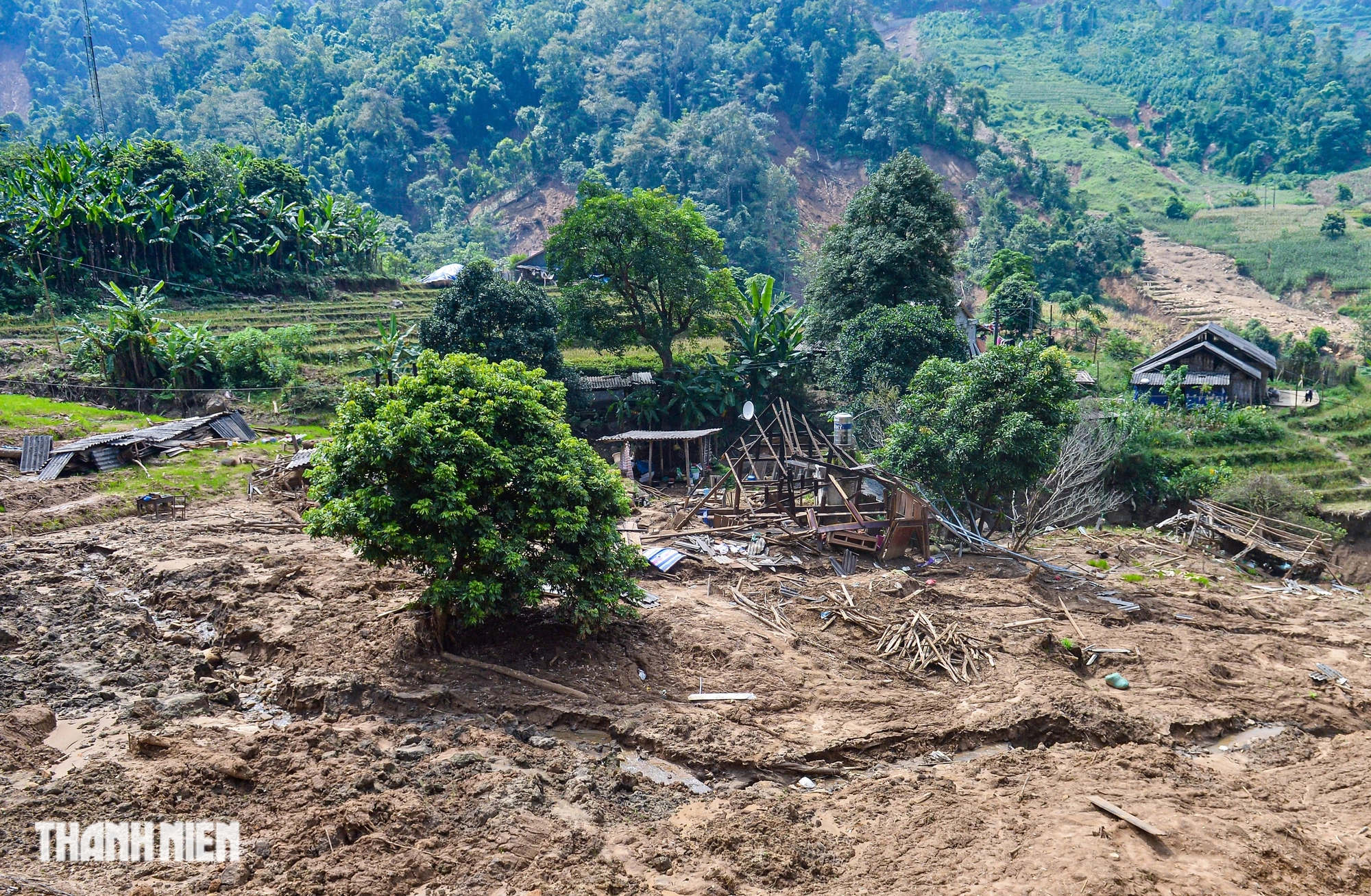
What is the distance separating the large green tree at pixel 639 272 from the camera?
101 ft

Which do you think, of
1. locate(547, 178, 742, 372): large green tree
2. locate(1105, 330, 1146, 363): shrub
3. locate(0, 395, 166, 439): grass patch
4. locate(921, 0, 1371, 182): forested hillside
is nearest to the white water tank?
locate(547, 178, 742, 372): large green tree

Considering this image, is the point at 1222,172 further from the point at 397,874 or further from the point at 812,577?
the point at 397,874

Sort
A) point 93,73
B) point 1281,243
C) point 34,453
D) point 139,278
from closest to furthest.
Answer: point 34,453
point 139,278
point 1281,243
point 93,73

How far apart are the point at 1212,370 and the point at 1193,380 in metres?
0.96

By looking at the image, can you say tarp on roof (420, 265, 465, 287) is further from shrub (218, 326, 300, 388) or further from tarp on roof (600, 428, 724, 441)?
tarp on roof (600, 428, 724, 441)

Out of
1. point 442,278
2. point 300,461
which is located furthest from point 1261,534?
point 442,278

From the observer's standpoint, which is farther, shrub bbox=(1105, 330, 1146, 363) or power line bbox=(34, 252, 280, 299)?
shrub bbox=(1105, 330, 1146, 363)

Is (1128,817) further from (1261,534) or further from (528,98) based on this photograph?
(528,98)

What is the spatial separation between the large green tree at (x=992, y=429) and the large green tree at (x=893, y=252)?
9.60 metres

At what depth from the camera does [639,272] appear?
102 feet

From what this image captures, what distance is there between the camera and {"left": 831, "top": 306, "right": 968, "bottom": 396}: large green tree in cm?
2766

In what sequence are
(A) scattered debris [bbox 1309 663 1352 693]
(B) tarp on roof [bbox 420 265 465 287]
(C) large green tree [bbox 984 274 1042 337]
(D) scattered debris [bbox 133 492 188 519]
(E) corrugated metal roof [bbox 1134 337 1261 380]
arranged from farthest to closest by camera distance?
(B) tarp on roof [bbox 420 265 465 287]
(C) large green tree [bbox 984 274 1042 337]
(E) corrugated metal roof [bbox 1134 337 1261 380]
(D) scattered debris [bbox 133 492 188 519]
(A) scattered debris [bbox 1309 663 1352 693]

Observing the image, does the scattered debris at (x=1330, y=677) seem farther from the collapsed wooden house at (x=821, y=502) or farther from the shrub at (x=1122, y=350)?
the shrub at (x=1122, y=350)

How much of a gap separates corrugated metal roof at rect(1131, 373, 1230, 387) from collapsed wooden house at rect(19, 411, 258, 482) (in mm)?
30697
